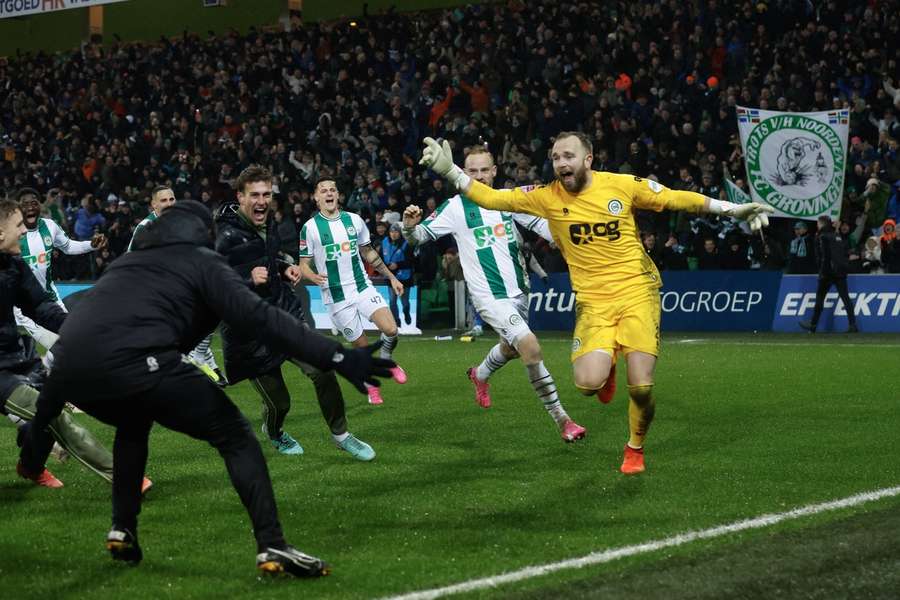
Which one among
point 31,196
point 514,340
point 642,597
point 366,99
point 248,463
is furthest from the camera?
point 366,99

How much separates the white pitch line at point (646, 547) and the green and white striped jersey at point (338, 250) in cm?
736

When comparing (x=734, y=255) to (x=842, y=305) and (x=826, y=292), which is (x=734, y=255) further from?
(x=842, y=305)

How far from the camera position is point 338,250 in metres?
13.4

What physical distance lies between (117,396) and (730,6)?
22.7m

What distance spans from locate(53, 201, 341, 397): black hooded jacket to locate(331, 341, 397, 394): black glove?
5 cm

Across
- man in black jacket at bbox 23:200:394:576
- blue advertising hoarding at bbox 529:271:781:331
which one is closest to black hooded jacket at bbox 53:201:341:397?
man in black jacket at bbox 23:200:394:576

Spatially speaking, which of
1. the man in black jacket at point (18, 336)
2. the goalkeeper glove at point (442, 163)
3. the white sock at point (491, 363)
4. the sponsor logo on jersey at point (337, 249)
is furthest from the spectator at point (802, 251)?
the man in black jacket at point (18, 336)

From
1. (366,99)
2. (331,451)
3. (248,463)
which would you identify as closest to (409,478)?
(331,451)

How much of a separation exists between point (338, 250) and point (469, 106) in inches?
596

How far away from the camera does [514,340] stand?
10.2 meters

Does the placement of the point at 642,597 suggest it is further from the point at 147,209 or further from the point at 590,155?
the point at 147,209

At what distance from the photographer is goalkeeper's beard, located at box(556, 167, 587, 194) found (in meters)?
8.27

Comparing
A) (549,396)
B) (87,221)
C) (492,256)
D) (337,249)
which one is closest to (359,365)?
(549,396)

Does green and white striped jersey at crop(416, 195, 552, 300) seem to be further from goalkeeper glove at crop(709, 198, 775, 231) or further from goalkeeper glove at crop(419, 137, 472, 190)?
goalkeeper glove at crop(709, 198, 775, 231)
